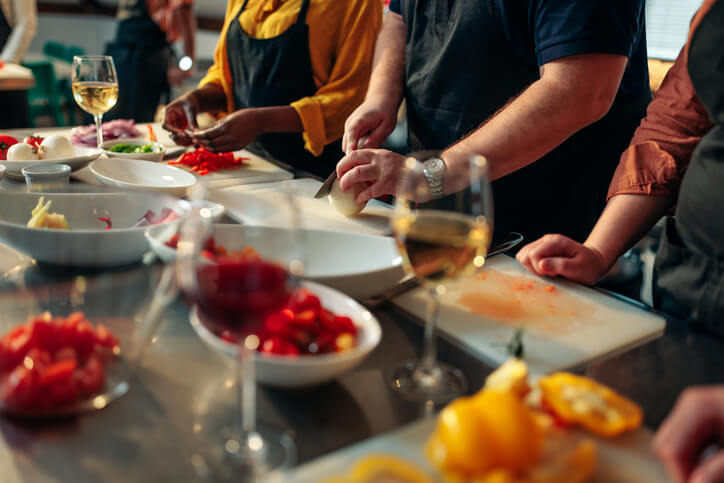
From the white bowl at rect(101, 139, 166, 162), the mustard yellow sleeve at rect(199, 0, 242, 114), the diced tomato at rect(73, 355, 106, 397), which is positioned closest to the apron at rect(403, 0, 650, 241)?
the white bowl at rect(101, 139, 166, 162)

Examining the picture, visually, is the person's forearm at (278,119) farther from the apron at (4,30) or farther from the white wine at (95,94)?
the apron at (4,30)

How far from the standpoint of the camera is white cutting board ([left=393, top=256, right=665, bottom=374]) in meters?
0.77

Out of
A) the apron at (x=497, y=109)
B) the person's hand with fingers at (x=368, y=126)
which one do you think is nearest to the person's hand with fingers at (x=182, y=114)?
the person's hand with fingers at (x=368, y=126)

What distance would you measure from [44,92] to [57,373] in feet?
16.1

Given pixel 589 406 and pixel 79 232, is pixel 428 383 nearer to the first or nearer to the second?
pixel 589 406

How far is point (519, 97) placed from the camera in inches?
49.2

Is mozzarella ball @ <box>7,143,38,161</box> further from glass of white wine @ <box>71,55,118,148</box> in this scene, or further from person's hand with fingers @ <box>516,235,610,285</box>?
person's hand with fingers @ <box>516,235,610,285</box>

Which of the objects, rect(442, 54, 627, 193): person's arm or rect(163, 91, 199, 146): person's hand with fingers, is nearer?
rect(442, 54, 627, 193): person's arm

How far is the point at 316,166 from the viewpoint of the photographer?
7.12ft

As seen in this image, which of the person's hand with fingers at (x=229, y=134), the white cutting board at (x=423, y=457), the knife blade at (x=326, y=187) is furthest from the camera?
the person's hand with fingers at (x=229, y=134)

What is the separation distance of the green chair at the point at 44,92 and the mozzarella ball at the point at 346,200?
4.08 m

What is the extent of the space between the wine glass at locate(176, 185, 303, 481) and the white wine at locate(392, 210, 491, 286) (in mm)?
166

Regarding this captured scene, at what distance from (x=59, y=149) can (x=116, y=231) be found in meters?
0.66

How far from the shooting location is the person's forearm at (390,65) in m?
1.62
